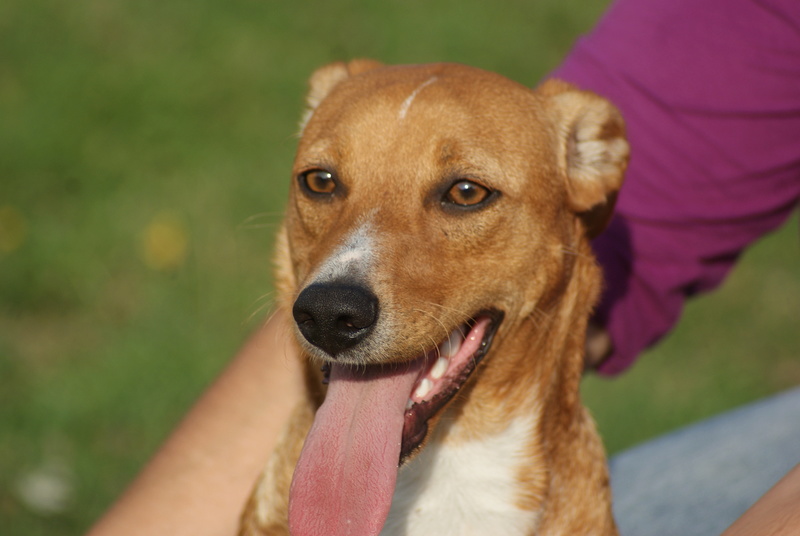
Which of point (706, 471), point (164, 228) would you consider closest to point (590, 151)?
point (706, 471)

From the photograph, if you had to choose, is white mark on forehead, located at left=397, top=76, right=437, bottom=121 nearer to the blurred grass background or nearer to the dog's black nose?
the dog's black nose

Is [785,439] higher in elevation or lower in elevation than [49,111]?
higher

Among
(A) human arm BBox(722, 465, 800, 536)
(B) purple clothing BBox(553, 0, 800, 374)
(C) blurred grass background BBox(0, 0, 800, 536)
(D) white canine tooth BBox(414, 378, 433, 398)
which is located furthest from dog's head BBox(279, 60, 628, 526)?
(C) blurred grass background BBox(0, 0, 800, 536)

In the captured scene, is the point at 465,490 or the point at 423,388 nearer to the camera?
the point at 423,388

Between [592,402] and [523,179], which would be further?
[592,402]

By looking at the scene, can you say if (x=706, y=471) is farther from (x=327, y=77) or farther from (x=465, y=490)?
(x=327, y=77)

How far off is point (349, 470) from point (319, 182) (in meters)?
0.95

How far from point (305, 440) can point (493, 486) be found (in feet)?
2.11

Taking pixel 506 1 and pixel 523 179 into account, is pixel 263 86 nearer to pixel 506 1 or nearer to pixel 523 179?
pixel 506 1

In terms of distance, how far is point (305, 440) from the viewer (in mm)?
2879

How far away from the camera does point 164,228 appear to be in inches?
276

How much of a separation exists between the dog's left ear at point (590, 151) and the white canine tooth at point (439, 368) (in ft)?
2.36

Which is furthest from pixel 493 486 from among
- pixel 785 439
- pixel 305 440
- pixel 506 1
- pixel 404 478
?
pixel 506 1

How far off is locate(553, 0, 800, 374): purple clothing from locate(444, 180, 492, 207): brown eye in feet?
2.98
